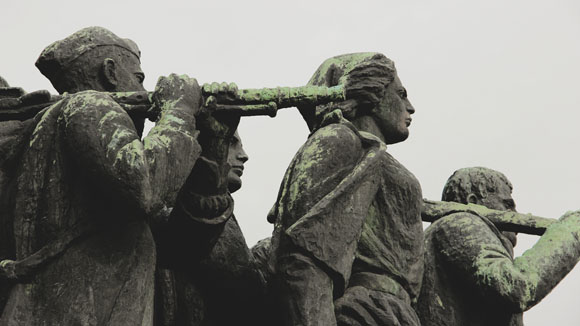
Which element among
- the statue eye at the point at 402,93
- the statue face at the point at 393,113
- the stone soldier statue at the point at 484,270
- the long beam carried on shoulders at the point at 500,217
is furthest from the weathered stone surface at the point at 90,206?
the long beam carried on shoulders at the point at 500,217

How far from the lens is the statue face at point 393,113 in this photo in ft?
29.3

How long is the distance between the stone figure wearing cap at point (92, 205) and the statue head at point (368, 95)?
1.42 m

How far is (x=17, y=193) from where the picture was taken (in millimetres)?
7391

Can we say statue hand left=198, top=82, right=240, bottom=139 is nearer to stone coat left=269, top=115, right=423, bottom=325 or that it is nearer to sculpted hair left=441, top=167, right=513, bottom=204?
stone coat left=269, top=115, right=423, bottom=325

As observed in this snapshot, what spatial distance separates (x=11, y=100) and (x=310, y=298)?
2.19m

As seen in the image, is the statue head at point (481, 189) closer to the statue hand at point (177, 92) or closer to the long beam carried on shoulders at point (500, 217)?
the long beam carried on shoulders at point (500, 217)

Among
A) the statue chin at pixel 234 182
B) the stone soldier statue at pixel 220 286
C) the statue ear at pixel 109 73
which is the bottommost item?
the stone soldier statue at pixel 220 286

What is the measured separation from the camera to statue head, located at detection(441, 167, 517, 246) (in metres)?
9.64

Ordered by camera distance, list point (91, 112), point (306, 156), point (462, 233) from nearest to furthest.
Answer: point (91, 112), point (306, 156), point (462, 233)

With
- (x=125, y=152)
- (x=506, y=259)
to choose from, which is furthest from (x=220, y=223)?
(x=506, y=259)

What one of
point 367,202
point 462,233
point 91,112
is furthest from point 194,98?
point 462,233

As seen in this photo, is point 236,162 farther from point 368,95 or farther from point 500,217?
point 500,217

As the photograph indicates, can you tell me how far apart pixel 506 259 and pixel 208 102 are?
7.74 feet

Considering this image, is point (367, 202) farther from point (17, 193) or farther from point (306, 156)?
point (17, 193)
